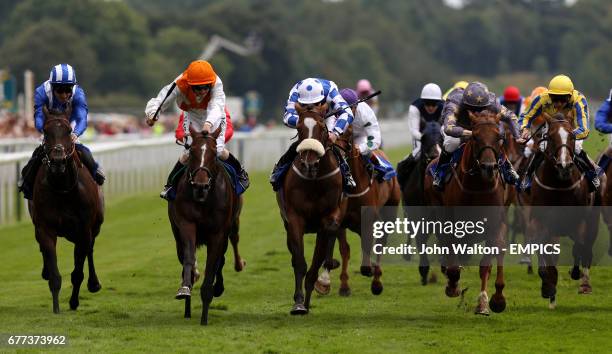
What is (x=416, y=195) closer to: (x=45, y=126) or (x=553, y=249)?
(x=553, y=249)

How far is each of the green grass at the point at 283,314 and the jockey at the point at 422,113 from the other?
1.21 m

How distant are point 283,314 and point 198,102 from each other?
1.85 metres

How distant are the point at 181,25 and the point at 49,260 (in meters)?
101

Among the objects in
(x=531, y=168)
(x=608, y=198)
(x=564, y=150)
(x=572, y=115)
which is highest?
(x=572, y=115)

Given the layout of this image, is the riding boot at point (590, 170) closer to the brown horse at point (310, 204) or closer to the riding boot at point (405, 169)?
the brown horse at point (310, 204)

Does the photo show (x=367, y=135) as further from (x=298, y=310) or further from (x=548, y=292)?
(x=298, y=310)

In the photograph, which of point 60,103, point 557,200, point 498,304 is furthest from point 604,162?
point 60,103

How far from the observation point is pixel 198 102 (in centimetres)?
1215

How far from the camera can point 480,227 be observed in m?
12.0

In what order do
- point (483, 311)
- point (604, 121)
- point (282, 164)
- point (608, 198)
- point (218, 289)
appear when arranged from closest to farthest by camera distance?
point (483, 311) → point (282, 164) → point (218, 289) → point (608, 198) → point (604, 121)

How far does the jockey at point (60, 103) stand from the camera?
40.3 ft

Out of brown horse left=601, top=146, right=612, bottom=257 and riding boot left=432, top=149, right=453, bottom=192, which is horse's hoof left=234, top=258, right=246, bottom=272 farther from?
brown horse left=601, top=146, right=612, bottom=257

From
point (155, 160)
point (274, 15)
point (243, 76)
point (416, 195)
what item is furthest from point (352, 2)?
point (416, 195)

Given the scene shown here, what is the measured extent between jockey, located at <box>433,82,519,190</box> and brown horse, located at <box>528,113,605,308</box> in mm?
391
